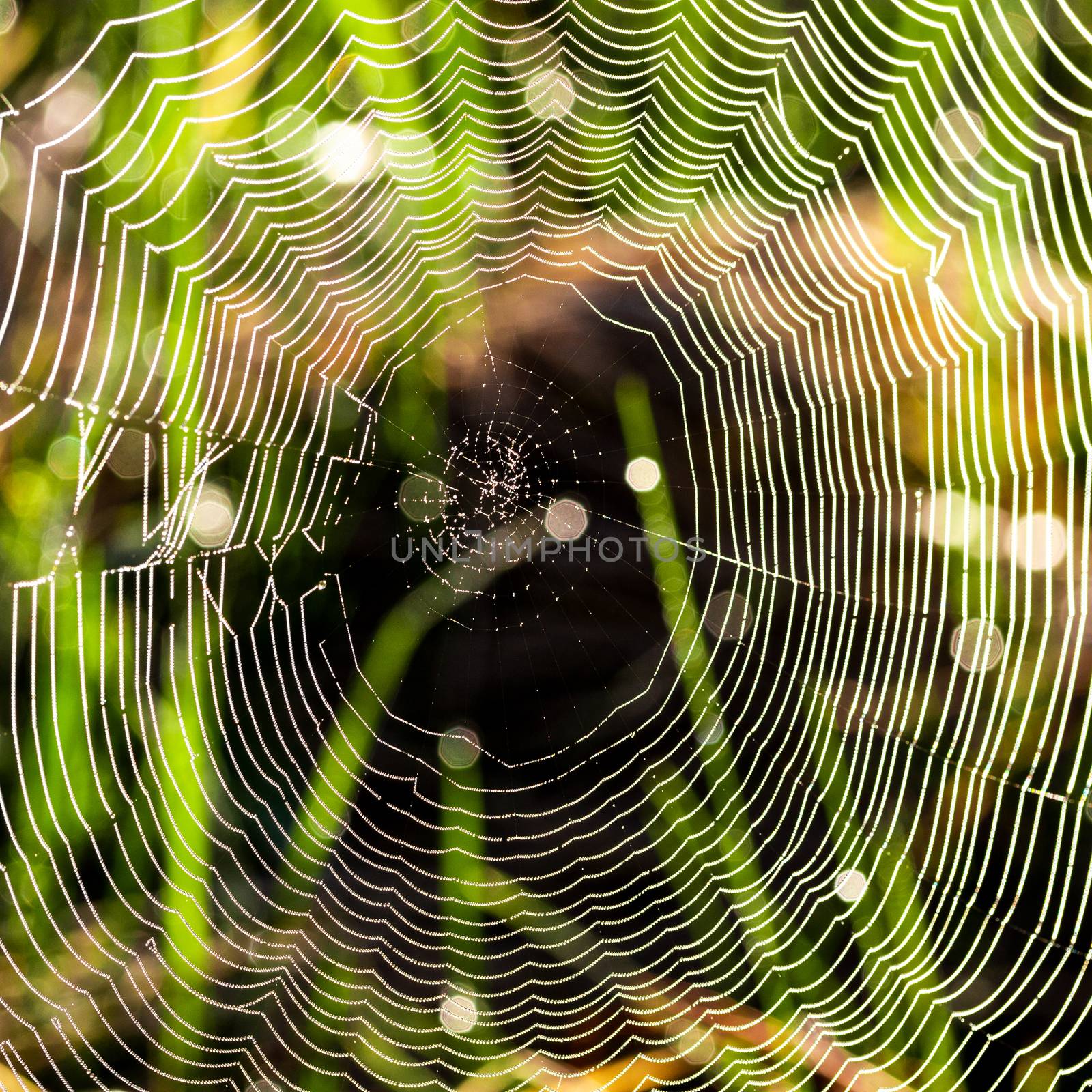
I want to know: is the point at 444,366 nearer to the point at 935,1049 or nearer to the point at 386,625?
the point at 386,625

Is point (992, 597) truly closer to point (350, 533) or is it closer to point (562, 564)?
point (562, 564)

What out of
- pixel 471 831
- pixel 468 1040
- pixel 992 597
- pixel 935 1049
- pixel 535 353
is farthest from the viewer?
pixel 535 353

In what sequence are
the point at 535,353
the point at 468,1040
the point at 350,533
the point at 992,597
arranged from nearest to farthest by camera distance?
the point at 468,1040 → the point at 992,597 → the point at 350,533 → the point at 535,353

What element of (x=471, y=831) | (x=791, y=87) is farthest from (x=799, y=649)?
(x=791, y=87)

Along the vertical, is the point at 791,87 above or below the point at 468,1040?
above

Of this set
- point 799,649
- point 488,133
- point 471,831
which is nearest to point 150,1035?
point 471,831

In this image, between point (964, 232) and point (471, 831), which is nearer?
point (964, 232)

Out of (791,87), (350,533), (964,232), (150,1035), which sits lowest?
(150,1035)
